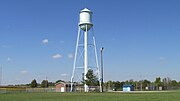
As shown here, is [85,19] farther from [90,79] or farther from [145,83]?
[145,83]

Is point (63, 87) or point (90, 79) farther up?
point (90, 79)

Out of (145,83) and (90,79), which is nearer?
(90,79)

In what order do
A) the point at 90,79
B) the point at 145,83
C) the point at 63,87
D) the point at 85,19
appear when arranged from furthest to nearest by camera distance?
the point at 145,83
the point at 63,87
the point at 85,19
the point at 90,79

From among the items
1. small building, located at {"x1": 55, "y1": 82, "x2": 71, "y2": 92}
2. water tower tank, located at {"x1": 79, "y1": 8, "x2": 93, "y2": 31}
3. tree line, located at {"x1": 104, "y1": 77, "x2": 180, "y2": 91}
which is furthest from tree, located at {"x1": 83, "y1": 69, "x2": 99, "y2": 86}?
tree line, located at {"x1": 104, "y1": 77, "x2": 180, "y2": 91}

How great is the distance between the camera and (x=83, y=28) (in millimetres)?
74375

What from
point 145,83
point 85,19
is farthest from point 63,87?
point 145,83

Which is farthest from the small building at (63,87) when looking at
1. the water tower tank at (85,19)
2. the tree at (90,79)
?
the water tower tank at (85,19)

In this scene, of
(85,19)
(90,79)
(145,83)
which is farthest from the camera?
(145,83)

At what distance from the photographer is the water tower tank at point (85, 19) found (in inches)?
2909

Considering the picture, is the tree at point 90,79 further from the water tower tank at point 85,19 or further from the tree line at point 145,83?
the tree line at point 145,83

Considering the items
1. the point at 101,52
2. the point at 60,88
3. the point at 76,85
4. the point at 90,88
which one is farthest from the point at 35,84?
the point at 101,52

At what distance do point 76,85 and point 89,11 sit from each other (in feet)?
66.5

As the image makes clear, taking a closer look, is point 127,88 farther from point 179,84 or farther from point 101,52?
point 179,84

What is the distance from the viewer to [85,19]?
2923 inches
